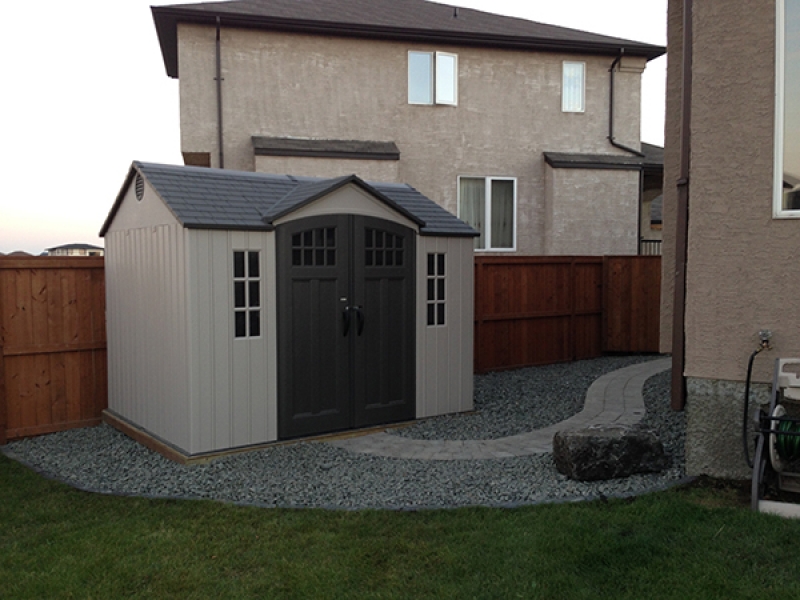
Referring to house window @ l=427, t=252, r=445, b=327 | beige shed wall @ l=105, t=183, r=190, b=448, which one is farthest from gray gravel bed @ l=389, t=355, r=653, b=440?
beige shed wall @ l=105, t=183, r=190, b=448

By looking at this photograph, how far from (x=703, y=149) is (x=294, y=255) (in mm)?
3813

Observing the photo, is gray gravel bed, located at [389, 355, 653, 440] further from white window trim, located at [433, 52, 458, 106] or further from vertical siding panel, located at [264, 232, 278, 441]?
white window trim, located at [433, 52, 458, 106]

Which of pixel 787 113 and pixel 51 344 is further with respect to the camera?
pixel 51 344

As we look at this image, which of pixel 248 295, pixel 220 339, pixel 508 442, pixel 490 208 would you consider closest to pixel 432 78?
pixel 490 208

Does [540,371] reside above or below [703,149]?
below

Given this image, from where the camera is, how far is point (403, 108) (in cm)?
1530

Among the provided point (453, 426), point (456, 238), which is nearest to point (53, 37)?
point (456, 238)

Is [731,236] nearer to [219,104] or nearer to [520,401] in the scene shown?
[520,401]

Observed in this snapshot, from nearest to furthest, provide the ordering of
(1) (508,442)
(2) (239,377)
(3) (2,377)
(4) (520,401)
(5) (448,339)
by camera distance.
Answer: (2) (239,377) → (1) (508,442) → (3) (2,377) → (5) (448,339) → (4) (520,401)

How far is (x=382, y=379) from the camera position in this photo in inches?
300

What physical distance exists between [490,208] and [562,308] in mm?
3856

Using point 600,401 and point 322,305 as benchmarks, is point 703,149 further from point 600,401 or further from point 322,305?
point 600,401

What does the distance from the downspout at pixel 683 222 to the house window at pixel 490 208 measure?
8568mm

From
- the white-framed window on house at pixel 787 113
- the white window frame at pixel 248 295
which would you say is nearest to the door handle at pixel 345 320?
the white window frame at pixel 248 295
